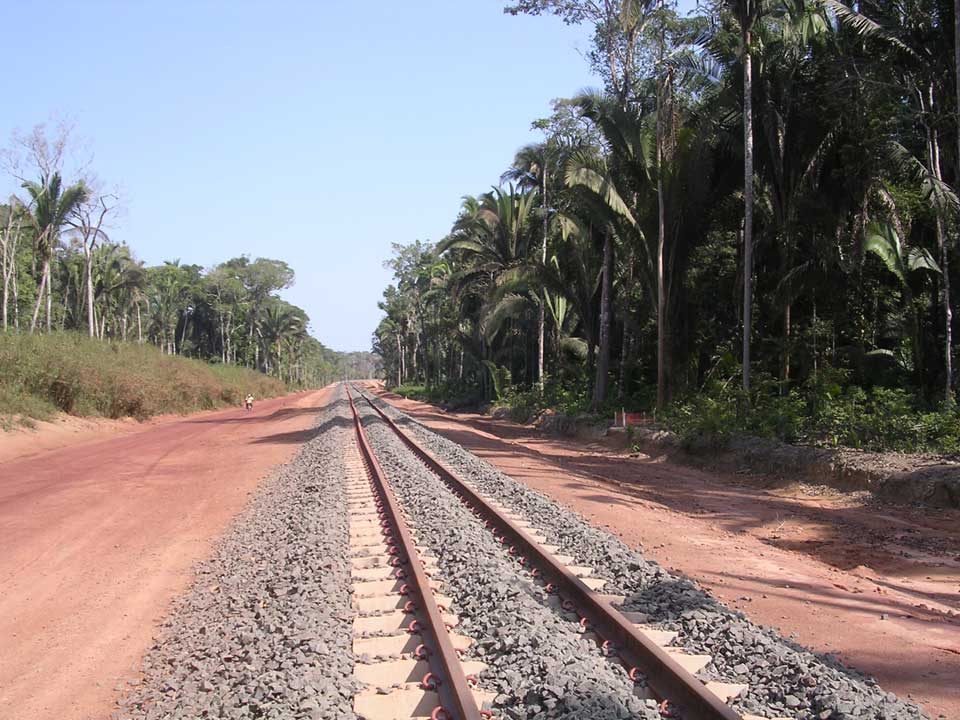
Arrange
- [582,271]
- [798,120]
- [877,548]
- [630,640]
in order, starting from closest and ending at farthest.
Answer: [630,640] < [877,548] < [798,120] < [582,271]

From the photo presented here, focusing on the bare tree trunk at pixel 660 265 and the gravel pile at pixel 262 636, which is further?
the bare tree trunk at pixel 660 265

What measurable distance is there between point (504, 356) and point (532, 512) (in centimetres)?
3228

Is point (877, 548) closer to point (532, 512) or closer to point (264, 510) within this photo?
point (532, 512)

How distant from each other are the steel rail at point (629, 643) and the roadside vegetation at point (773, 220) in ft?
24.8

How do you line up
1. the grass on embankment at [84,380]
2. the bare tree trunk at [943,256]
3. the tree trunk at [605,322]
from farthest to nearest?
the tree trunk at [605,322], the grass on embankment at [84,380], the bare tree trunk at [943,256]

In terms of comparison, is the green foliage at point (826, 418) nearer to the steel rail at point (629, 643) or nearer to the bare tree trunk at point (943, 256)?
the bare tree trunk at point (943, 256)

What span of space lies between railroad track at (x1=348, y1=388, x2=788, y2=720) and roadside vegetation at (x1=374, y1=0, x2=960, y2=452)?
740 centimetres

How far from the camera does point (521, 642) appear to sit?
4938mm

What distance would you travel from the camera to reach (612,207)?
20500mm

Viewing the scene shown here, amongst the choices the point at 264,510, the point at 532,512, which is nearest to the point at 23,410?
the point at 264,510

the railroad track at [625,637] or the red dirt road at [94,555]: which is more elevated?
the railroad track at [625,637]

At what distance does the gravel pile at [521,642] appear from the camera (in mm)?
4102

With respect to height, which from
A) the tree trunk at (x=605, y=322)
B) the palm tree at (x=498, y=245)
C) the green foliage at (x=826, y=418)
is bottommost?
the green foliage at (x=826, y=418)

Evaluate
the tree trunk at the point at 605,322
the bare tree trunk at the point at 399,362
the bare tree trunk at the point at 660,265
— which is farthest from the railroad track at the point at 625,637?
the bare tree trunk at the point at 399,362
